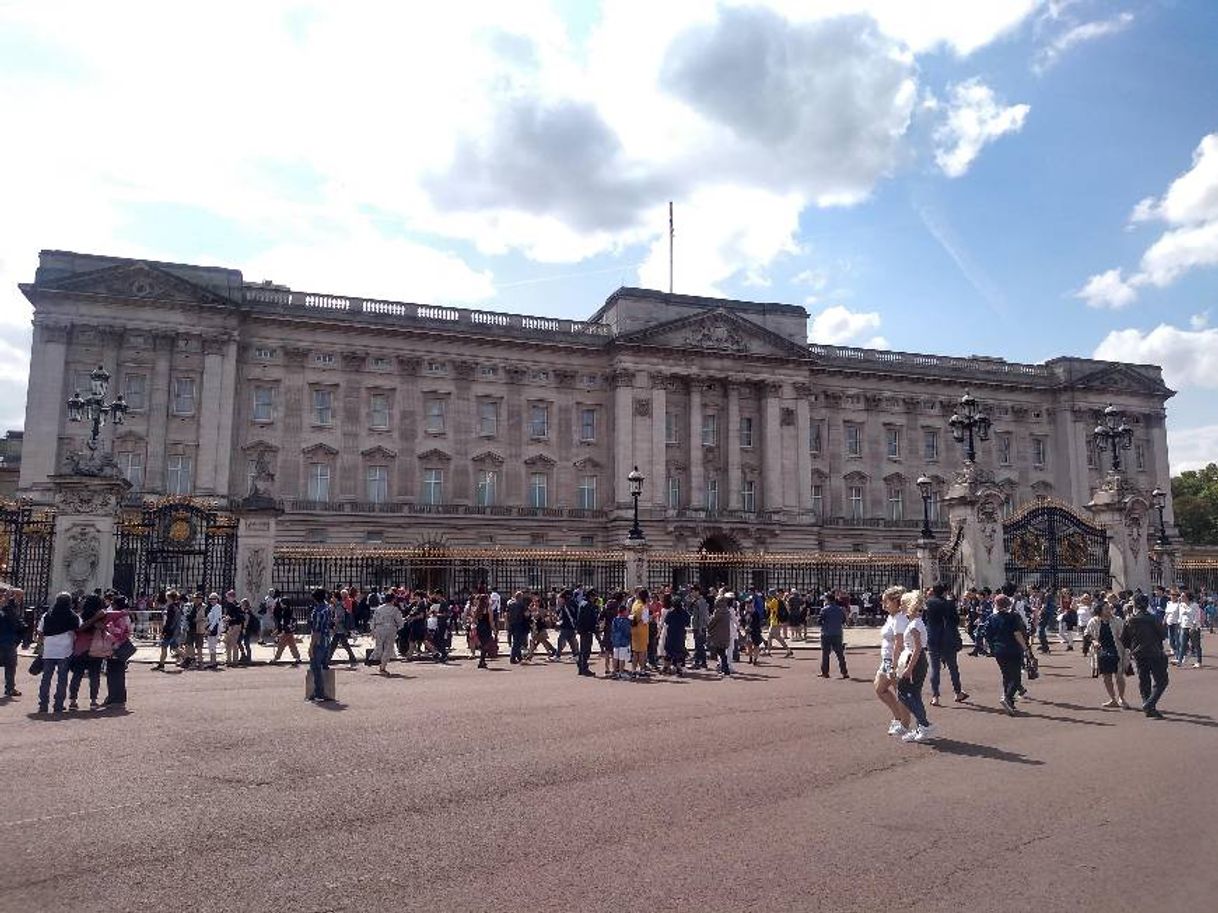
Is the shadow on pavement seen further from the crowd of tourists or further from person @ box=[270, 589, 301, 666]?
person @ box=[270, 589, 301, 666]

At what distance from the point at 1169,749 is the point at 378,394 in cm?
4526

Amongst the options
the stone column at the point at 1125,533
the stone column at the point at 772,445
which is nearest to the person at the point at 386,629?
the stone column at the point at 1125,533

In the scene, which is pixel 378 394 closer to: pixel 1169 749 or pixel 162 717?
pixel 162 717

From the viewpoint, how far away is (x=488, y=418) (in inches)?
2074

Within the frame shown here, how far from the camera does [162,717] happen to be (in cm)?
1212

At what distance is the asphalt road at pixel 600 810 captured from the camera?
5.57 metres

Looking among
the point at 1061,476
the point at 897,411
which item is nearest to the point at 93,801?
Answer: the point at 897,411

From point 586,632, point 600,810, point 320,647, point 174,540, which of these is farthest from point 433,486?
point 600,810

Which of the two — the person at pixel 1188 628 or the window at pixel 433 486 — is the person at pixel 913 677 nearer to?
the person at pixel 1188 628

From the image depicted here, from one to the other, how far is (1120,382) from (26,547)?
67.1 m

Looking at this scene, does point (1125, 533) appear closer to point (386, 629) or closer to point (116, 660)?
point (386, 629)

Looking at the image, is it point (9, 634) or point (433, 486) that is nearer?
point (9, 634)

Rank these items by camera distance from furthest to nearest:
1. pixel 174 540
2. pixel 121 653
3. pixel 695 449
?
pixel 695 449
pixel 174 540
pixel 121 653

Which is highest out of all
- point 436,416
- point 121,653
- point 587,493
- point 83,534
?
point 436,416
